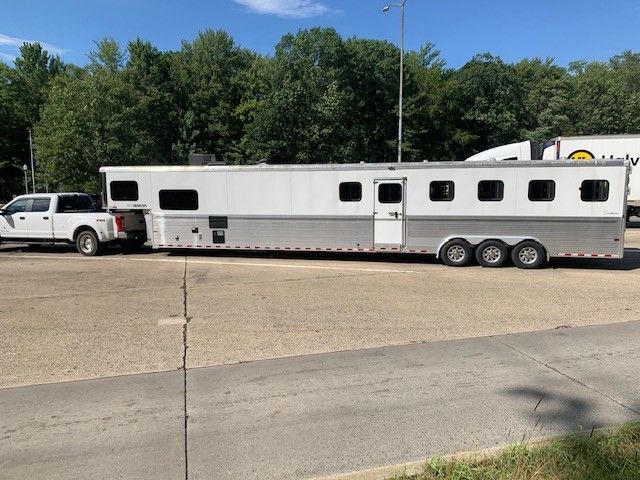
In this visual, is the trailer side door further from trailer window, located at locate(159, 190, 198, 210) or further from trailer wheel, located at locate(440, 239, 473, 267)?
trailer window, located at locate(159, 190, 198, 210)

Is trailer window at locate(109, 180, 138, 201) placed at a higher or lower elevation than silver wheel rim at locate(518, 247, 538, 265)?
higher

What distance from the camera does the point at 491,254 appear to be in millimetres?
12812

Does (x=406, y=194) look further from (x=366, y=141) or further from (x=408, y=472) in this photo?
(x=366, y=141)

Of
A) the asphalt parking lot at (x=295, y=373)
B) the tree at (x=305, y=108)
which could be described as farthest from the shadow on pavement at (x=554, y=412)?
the tree at (x=305, y=108)

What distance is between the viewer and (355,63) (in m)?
42.9

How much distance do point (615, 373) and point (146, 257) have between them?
12900 mm

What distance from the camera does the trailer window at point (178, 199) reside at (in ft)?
48.4

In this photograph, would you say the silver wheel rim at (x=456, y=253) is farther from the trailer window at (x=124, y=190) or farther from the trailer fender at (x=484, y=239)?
the trailer window at (x=124, y=190)

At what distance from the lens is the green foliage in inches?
1298

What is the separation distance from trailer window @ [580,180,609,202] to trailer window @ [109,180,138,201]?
39.8ft

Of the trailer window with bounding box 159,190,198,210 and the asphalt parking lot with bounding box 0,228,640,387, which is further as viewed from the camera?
the trailer window with bounding box 159,190,198,210

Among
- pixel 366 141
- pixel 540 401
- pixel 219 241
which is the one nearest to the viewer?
pixel 540 401

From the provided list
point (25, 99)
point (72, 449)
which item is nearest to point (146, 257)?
point (72, 449)

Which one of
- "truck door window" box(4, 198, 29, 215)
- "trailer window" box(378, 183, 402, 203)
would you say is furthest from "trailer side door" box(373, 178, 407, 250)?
"truck door window" box(4, 198, 29, 215)
